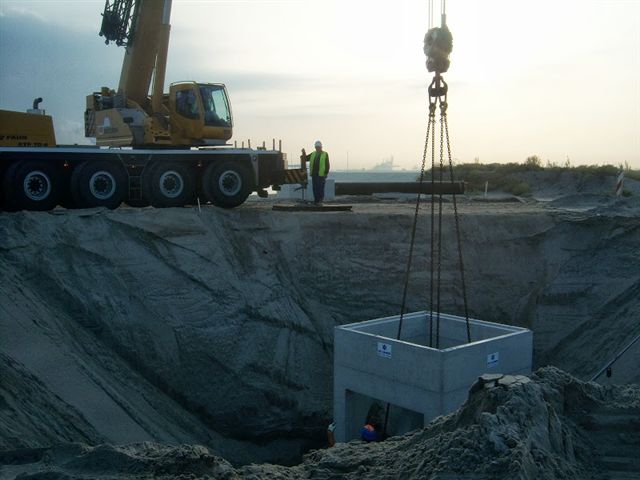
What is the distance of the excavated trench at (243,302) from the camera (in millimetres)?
9727

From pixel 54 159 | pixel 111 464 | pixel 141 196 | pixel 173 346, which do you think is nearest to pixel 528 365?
pixel 173 346

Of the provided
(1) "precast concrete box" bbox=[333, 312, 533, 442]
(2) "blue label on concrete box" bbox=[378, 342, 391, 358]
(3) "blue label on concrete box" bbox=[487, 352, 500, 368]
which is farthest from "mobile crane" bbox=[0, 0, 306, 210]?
(3) "blue label on concrete box" bbox=[487, 352, 500, 368]

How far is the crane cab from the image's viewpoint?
50.0 ft

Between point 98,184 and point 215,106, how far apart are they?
10.7 feet

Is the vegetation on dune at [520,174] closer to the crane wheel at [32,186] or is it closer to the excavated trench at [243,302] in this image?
the excavated trench at [243,302]

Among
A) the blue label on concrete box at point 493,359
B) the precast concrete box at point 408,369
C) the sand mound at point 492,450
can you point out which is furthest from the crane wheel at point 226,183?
the sand mound at point 492,450

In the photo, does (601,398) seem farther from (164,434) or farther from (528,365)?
(164,434)

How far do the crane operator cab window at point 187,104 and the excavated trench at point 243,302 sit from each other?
2.34 meters

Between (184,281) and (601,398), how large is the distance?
28.2ft

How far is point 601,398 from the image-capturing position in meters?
5.41

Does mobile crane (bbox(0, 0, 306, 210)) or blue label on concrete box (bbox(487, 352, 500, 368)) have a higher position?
mobile crane (bbox(0, 0, 306, 210))

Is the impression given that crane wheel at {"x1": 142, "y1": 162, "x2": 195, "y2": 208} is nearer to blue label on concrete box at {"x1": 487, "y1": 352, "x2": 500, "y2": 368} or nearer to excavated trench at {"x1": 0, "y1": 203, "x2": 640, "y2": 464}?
excavated trench at {"x1": 0, "y1": 203, "x2": 640, "y2": 464}

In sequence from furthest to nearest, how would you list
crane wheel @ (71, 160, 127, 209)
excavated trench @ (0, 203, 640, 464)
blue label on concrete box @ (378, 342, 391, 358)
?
crane wheel @ (71, 160, 127, 209)
excavated trench @ (0, 203, 640, 464)
blue label on concrete box @ (378, 342, 391, 358)

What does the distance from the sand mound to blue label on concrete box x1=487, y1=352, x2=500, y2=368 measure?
13.3ft
